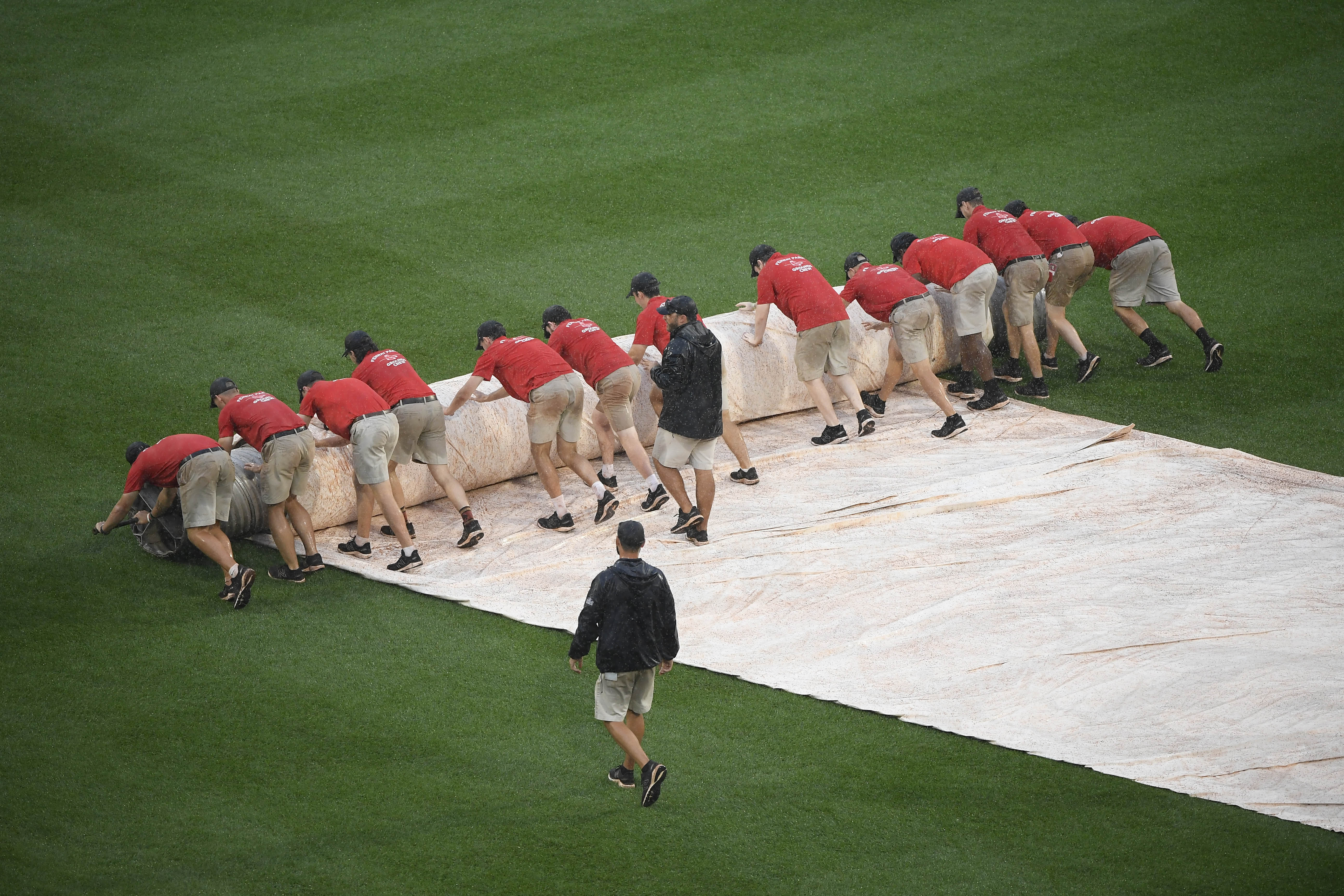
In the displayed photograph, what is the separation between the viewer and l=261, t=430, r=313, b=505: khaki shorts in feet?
30.5

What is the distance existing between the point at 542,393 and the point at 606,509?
3.48ft

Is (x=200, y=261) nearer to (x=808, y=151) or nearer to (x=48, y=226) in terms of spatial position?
(x=48, y=226)

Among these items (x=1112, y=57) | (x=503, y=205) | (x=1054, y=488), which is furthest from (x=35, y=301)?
(x=1112, y=57)

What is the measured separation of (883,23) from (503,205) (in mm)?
7423

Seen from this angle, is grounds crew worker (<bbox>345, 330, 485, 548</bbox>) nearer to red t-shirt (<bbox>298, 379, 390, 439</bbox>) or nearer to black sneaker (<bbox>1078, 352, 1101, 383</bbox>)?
red t-shirt (<bbox>298, 379, 390, 439</bbox>)

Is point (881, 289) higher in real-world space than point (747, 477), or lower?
higher

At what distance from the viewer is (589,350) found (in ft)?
34.4

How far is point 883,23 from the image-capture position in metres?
19.2

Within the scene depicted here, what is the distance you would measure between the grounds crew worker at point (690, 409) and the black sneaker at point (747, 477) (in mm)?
940

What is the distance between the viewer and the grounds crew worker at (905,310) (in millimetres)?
11578

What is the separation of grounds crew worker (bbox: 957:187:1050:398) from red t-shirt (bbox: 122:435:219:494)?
7.21m

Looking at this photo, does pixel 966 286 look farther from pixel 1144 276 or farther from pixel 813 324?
pixel 1144 276

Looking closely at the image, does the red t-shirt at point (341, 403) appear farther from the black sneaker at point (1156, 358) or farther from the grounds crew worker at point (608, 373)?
the black sneaker at point (1156, 358)

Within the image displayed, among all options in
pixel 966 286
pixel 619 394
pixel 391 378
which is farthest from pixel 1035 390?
pixel 391 378
